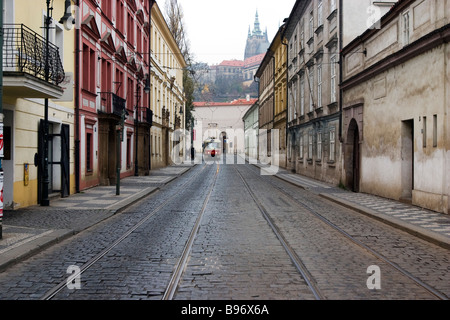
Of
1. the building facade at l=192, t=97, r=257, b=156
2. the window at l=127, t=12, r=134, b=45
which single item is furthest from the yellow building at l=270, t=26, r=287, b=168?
the building facade at l=192, t=97, r=257, b=156

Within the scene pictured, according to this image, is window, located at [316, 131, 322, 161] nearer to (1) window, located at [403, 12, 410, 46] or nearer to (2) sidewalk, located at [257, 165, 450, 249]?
(2) sidewalk, located at [257, 165, 450, 249]

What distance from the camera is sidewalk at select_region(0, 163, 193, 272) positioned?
7.98 m

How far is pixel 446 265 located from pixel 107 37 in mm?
18454

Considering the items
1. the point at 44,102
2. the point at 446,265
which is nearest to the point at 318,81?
the point at 44,102

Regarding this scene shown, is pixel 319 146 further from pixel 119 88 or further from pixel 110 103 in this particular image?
pixel 110 103

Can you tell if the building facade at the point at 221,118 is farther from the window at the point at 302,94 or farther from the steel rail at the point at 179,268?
the steel rail at the point at 179,268

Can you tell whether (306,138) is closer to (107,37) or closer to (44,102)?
(107,37)

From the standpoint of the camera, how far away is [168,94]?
45.5 meters

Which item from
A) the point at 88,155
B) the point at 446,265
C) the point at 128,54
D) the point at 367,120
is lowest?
the point at 446,265

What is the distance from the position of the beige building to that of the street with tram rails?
8.16 feet

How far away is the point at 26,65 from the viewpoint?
1222 cm

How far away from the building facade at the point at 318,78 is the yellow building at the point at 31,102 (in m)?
11.5

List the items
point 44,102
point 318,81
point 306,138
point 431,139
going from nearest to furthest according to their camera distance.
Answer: point 431,139
point 44,102
point 318,81
point 306,138

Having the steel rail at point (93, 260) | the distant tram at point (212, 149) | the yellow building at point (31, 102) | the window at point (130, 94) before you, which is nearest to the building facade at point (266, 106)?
the distant tram at point (212, 149)
